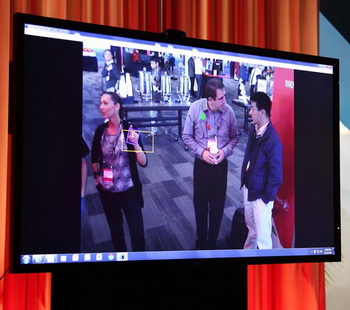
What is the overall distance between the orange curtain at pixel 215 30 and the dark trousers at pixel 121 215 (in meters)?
0.47

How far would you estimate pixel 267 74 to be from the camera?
3.28ft

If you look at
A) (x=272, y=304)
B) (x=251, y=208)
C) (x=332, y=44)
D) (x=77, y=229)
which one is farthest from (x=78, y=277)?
(x=332, y=44)

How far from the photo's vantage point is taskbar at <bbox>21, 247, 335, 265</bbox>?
754mm

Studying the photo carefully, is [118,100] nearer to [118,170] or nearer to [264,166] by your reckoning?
[118,170]

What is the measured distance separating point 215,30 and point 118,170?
2.76 feet

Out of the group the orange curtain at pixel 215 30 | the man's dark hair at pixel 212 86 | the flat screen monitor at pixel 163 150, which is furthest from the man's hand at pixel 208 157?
the orange curtain at pixel 215 30

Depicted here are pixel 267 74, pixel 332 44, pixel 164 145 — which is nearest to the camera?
pixel 164 145

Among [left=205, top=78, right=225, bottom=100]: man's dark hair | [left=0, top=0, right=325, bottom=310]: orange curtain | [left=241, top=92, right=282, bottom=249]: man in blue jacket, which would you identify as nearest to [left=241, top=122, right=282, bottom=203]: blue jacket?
[left=241, top=92, right=282, bottom=249]: man in blue jacket

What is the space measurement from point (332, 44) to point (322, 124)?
2.37 ft

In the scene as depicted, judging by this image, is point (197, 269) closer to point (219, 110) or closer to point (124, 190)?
point (124, 190)

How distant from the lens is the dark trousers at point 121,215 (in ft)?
2.66

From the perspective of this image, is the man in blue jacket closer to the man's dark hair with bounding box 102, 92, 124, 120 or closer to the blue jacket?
the blue jacket

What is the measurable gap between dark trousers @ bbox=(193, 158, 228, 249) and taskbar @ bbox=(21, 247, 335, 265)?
29mm

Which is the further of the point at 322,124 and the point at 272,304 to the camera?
the point at 272,304
